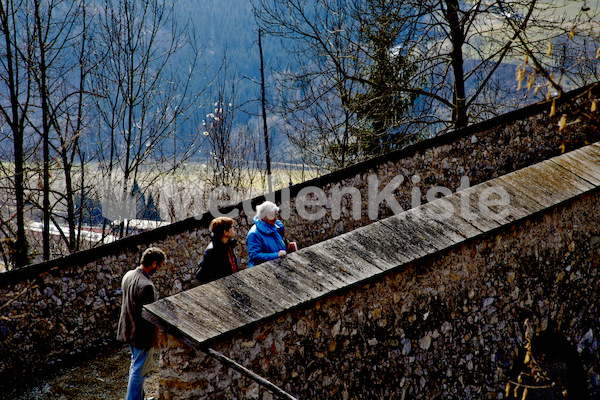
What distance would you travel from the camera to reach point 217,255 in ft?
16.9

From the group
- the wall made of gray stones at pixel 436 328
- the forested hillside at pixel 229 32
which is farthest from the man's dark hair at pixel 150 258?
the forested hillside at pixel 229 32

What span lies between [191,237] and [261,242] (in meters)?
2.43

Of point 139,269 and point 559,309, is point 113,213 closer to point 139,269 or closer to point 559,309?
point 139,269

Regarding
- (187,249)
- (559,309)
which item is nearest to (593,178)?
(559,309)

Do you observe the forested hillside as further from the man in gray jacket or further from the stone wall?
the man in gray jacket

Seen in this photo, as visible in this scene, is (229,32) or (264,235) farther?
(229,32)

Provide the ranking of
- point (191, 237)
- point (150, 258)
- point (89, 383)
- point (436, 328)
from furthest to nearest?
point (191, 237) < point (89, 383) < point (150, 258) < point (436, 328)

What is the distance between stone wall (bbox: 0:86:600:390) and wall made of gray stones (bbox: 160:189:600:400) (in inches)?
75.7

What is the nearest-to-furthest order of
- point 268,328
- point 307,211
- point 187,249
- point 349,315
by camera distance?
point 268,328 → point 349,315 → point 187,249 → point 307,211

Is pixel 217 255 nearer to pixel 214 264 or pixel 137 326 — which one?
pixel 214 264

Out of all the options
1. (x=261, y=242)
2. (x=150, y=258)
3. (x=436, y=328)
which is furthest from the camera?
(x=261, y=242)

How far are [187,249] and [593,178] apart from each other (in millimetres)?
5161

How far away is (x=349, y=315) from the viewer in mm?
3820

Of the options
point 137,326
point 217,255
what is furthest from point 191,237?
point 137,326
